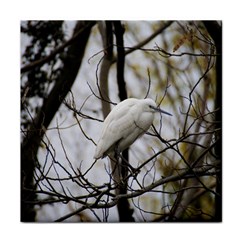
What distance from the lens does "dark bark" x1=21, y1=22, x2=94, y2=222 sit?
3.44 meters

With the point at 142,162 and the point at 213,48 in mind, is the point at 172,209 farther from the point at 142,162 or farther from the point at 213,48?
the point at 213,48

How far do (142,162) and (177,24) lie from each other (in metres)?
0.72

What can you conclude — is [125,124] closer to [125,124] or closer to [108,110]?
[125,124]

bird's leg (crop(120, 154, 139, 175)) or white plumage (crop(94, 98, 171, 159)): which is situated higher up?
white plumage (crop(94, 98, 171, 159))

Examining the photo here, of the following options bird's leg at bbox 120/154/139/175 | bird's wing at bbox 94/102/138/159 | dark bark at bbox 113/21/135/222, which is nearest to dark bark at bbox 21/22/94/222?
dark bark at bbox 113/21/135/222

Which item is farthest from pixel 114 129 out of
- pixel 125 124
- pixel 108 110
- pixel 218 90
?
pixel 218 90

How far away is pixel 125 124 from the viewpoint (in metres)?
3.32

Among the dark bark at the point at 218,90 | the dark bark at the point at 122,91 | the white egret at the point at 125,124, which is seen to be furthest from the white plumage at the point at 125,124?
the dark bark at the point at 218,90

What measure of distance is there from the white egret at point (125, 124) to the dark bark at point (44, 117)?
0.33m

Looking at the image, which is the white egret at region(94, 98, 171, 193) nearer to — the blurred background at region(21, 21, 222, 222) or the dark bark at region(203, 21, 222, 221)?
the blurred background at region(21, 21, 222, 222)

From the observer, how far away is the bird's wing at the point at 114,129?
3.32m

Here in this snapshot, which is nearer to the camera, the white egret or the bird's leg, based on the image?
the white egret

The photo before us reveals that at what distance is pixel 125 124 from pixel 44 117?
0.49 meters

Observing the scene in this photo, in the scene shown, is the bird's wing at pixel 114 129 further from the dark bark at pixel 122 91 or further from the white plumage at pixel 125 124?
the dark bark at pixel 122 91
